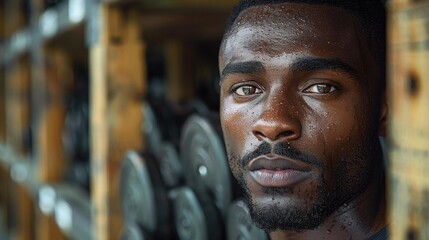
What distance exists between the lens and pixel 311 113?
0.56m

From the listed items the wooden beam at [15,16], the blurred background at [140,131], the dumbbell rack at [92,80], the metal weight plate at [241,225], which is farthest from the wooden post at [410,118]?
the wooden beam at [15,16]

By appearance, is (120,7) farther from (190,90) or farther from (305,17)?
(190,90)

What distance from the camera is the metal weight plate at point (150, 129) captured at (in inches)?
49.1

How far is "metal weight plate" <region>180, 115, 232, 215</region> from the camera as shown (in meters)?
0.83

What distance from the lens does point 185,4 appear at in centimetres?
113

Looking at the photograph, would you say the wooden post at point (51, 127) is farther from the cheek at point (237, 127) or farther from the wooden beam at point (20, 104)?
the cheek at point (237, 127)

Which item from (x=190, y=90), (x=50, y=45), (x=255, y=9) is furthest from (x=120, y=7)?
(x=190, y=90)

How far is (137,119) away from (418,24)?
0.85 meters

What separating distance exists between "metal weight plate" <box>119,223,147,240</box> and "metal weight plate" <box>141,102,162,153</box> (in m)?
0.26

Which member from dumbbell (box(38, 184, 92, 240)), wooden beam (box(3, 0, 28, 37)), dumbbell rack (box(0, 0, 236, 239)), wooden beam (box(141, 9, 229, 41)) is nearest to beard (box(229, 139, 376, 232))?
dumbbell rack (box(0, 0, 236, 239))

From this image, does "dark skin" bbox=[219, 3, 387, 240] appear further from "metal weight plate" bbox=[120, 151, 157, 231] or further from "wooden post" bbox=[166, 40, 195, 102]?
"wooden post" bbox=[166, 40, 195, 102]

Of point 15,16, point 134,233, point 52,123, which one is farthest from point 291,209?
point 15,16

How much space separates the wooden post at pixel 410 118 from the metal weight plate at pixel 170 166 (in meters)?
0.69

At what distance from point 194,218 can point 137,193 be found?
202mm
